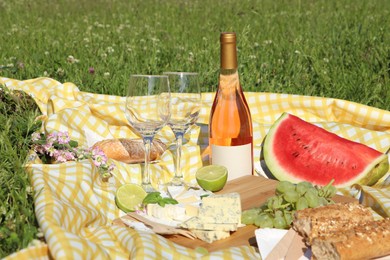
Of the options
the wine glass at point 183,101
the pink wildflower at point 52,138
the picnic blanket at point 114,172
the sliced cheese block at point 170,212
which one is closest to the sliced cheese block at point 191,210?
the sliced cheese block at point 170,212

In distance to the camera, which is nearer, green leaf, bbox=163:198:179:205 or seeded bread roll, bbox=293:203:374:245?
seeded bread roll, bbox=293:203:374:245

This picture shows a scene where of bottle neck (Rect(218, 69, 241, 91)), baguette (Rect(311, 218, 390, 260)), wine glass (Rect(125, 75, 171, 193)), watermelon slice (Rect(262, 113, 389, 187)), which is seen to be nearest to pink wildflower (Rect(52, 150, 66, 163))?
wine glass (Rect(125, 75, 171, 193))

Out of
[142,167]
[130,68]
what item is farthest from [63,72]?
[142,167]

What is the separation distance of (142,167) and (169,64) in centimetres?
246

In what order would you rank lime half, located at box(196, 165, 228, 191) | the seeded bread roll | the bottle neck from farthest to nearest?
the bottle neck, lime half, located at box(196, 165, 228, 191), the seeded bread roll

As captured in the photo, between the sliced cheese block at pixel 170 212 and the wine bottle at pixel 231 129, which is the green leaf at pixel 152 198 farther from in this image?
the wine bottle at pixel 231 129

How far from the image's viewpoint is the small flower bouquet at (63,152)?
3289 mm

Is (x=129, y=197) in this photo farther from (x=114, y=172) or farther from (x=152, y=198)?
(x=114, y=172)

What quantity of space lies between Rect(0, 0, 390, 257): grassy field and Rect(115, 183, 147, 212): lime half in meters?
0.42

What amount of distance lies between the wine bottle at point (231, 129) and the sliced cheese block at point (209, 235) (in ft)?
2.43

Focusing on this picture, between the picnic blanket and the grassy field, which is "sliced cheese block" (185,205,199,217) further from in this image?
the grassy field

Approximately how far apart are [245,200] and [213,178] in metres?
0.20

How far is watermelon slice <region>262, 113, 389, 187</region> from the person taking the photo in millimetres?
3482

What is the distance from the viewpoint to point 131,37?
7.04 metres
